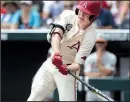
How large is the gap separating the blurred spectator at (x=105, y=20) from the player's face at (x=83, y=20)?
12.6ft

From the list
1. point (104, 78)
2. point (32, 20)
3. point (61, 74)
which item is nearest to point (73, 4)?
point (32, 20)

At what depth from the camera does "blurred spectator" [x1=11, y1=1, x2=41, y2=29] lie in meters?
10.3

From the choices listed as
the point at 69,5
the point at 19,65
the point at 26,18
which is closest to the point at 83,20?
the point at 69,5

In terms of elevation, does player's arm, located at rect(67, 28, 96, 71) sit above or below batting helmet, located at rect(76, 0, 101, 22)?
below

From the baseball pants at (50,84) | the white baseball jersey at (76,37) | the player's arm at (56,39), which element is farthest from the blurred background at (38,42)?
the player's arm at (56,39)

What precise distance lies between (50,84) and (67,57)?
0.38 metres

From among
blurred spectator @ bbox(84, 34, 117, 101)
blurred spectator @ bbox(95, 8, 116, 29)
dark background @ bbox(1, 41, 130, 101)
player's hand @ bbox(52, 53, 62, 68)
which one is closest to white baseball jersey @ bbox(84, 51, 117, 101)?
blurred spectator @ bbox(84, 34, 117, 101)

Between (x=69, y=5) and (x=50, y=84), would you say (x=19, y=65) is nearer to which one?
(x=69, y=5)

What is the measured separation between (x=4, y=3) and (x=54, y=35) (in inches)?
196

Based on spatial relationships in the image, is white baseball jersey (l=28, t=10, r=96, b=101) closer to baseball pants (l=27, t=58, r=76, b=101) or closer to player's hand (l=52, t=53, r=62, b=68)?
baseball pants (l=27, t=58, r=76, b=101)

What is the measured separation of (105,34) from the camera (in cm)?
998

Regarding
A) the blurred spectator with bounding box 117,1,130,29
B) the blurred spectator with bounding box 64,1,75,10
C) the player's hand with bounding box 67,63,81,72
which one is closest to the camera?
the player's hand with bounding box 67,63,81,72

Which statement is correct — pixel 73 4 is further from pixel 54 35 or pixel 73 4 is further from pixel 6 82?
pixel 54 35

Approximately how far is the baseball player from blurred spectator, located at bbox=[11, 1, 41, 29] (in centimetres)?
401
